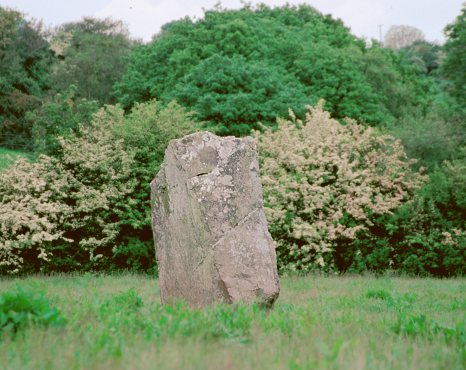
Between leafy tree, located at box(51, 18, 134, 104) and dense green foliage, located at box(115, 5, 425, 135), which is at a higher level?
leafy tree, located at box(51, 18, 134, 104)

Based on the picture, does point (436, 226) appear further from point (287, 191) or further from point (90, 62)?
point (90, 62)

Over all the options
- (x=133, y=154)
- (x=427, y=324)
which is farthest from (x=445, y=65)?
(x=427, y=324)

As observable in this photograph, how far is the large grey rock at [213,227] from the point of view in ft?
33.2

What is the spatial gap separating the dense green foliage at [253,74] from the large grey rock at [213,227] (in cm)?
1810

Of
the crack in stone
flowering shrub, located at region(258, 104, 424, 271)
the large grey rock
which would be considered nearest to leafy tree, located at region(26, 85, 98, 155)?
flowering shrub, located at region(258, 104, 424, 271)

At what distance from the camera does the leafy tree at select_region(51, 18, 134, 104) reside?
51188mm

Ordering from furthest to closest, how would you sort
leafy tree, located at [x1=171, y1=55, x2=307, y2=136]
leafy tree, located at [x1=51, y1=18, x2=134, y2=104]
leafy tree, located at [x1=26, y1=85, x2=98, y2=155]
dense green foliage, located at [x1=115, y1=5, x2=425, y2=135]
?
leafy tree, located at [x1=51, y1=18, x2=134, y2=104], dense green foliage, located at [x1=115, y1=5, x2=425, y2=135], leafy tree, located at [x1=171, y1=55, x2=307, y2=136], leafy tree, located at [x1=26, y1=85, x2=98, y2=155]

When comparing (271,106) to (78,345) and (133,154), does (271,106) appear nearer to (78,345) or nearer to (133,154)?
(133,154)

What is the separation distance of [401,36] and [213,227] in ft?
272

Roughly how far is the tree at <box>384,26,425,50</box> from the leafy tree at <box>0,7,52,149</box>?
160ft

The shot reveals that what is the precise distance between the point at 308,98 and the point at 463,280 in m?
16.6

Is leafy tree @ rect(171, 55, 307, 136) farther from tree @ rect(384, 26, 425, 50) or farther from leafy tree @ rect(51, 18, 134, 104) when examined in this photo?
tree @ rect(384, 26, 425, 50)

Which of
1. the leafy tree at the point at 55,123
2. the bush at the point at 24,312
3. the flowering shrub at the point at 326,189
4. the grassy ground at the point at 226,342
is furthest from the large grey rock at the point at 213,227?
the leafy tree at the point at 55,123

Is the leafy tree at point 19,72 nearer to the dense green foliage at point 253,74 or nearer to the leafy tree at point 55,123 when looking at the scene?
the dense green foliage at point 253,74
